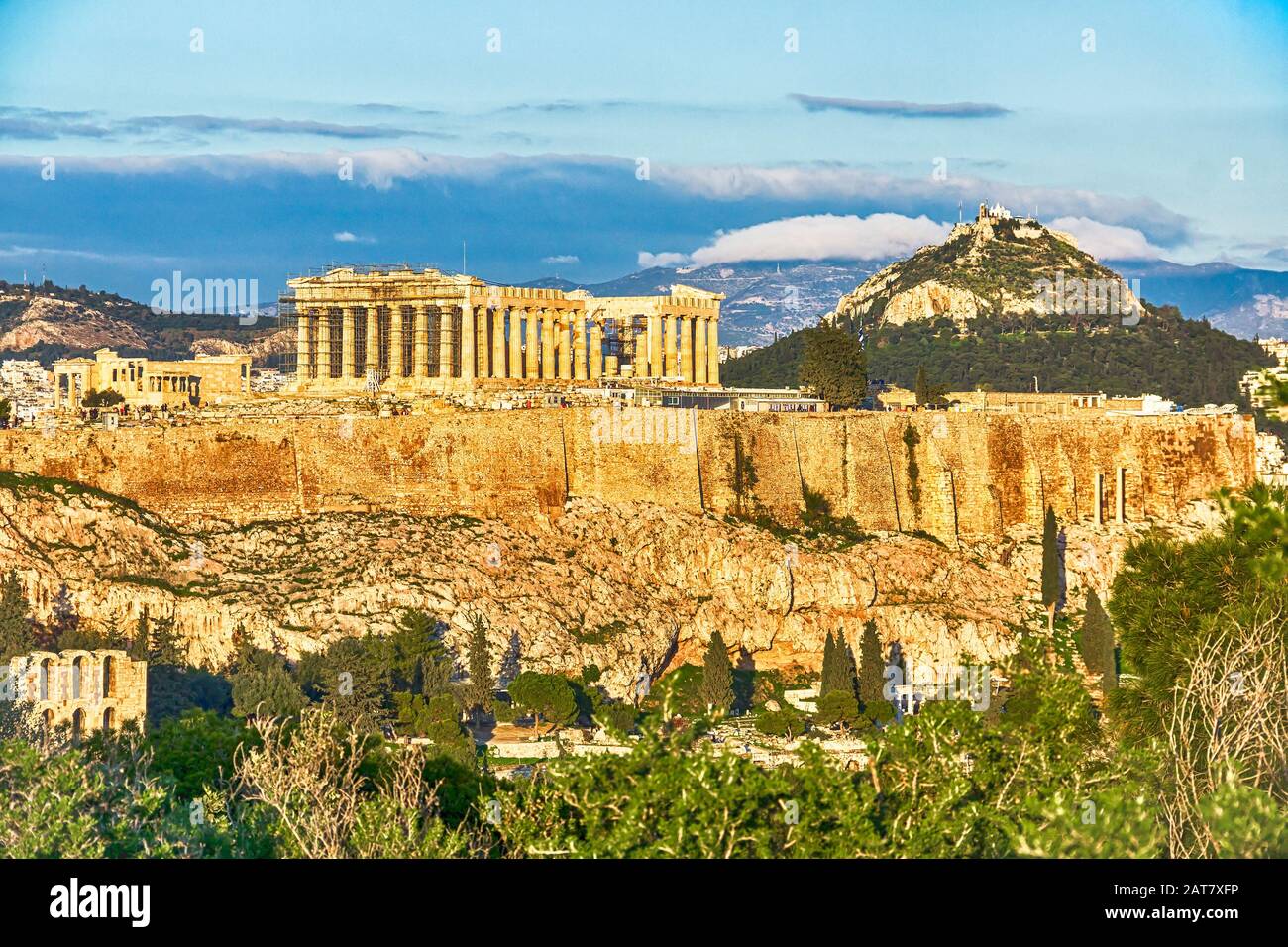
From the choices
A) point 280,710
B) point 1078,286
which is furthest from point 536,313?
point 1078,286

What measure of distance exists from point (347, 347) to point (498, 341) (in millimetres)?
5471

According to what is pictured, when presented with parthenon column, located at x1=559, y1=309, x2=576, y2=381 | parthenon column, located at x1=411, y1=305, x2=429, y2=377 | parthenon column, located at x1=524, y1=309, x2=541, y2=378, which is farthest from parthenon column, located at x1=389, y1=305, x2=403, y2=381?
parthenon column, located at x1=559, y1=309, x2=576, y2=381

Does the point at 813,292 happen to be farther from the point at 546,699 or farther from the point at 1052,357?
the point at 546,699

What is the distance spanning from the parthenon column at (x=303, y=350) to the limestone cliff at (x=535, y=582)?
18.9 m

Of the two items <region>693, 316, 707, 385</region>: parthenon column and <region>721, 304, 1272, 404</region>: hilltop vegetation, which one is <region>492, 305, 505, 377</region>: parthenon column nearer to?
<region>693, 316, 707, 385</region>: parthenon column

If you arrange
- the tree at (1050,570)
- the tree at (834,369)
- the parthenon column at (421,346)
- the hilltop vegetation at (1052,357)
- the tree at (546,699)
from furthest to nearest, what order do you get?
the hilltop vegetation at (1052,357), the tree at (834,369), the parthenon column at (421,346), the tree at (1050,570), the tree at (546,699)

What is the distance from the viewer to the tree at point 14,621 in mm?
51531

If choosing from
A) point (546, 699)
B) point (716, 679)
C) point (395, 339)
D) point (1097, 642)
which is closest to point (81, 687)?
point (546, 699)

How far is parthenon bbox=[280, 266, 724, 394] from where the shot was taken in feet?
251

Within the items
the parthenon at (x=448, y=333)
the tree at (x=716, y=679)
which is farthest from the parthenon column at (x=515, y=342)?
the tree at (x=716, y=679)

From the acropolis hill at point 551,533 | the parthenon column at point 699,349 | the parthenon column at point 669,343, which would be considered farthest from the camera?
the parthenon column at point 699,349

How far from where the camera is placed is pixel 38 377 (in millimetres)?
108250

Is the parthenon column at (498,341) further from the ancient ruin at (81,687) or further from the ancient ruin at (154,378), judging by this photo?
the ancient ruin at (81,687)

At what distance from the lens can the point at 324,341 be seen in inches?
3147
